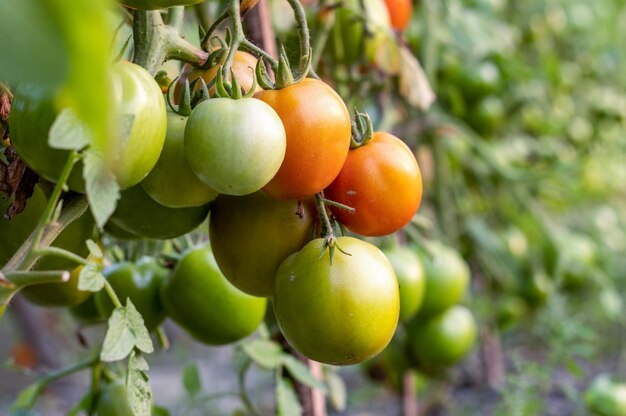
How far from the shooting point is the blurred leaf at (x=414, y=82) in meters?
0.93

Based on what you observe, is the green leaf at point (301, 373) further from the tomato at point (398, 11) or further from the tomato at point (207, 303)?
the tomato at point (398, 11)

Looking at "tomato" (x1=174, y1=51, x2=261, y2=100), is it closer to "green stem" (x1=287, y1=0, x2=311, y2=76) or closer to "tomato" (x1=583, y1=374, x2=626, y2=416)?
"green stem" (x1=287, y1=0, x2=311, y2=76)

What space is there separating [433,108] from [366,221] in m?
1.20

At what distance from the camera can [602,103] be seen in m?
2.12

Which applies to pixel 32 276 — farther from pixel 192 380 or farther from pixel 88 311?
pixel 192 380

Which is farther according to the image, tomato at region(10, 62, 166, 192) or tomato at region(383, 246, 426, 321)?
tomato at region(383, 246, 426, 321)

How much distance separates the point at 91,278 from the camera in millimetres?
425

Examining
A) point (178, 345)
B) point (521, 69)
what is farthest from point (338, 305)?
point (178, 345)

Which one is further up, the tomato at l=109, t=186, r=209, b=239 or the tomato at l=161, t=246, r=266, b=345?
the tomato at l=109, t=186, r=209, b=239

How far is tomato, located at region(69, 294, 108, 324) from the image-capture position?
78cm

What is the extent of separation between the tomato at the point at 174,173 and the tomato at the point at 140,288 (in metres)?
0.28

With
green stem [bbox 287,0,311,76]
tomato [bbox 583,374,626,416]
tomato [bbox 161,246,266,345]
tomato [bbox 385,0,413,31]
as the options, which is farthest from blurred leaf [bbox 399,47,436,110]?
tomato [bbox 583,374,626,416]

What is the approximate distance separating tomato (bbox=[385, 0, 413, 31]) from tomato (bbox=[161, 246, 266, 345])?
20.4 inches

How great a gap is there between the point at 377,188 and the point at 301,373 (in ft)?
1.15
